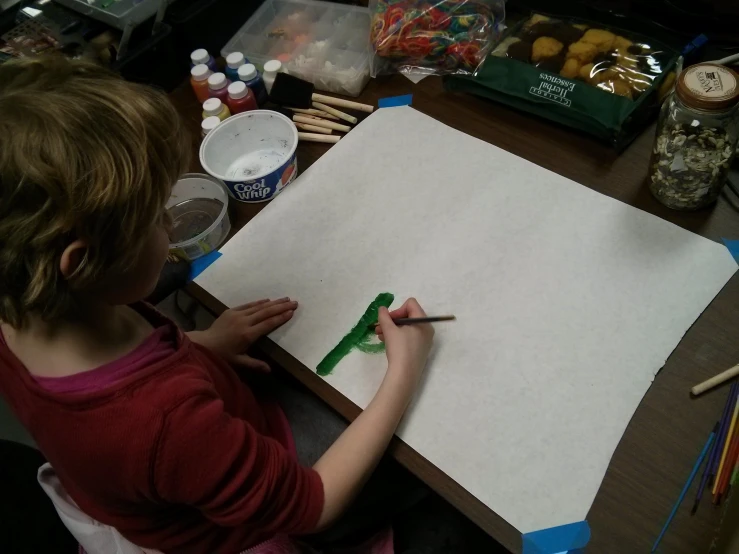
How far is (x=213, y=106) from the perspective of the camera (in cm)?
86

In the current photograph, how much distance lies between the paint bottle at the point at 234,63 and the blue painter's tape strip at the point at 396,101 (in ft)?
0.81

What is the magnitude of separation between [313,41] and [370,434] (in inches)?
28.9

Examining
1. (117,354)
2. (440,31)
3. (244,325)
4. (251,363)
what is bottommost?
(251,363)

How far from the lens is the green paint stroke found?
645mm

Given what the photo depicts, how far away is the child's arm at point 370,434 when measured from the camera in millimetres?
565

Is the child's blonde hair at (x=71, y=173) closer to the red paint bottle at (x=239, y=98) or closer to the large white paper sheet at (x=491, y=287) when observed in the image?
the large white paper sheet at (x=491, y=287)

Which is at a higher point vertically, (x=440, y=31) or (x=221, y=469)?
(x=440, y=31)

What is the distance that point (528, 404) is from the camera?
0.57m

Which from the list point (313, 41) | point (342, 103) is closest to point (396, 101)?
point (342, 103)

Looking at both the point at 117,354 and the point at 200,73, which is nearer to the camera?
the point at 117,354

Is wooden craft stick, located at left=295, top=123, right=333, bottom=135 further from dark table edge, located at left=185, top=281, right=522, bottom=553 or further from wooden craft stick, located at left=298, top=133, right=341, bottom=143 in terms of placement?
dark table edge, located at left=185, top=281, right=522, bottom=553

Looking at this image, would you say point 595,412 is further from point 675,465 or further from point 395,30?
point 395,30

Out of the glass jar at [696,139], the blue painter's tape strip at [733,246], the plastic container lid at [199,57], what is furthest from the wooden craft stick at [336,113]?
the blue painter's tape strip at [733,246]

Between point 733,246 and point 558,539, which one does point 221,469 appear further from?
point 733,246
